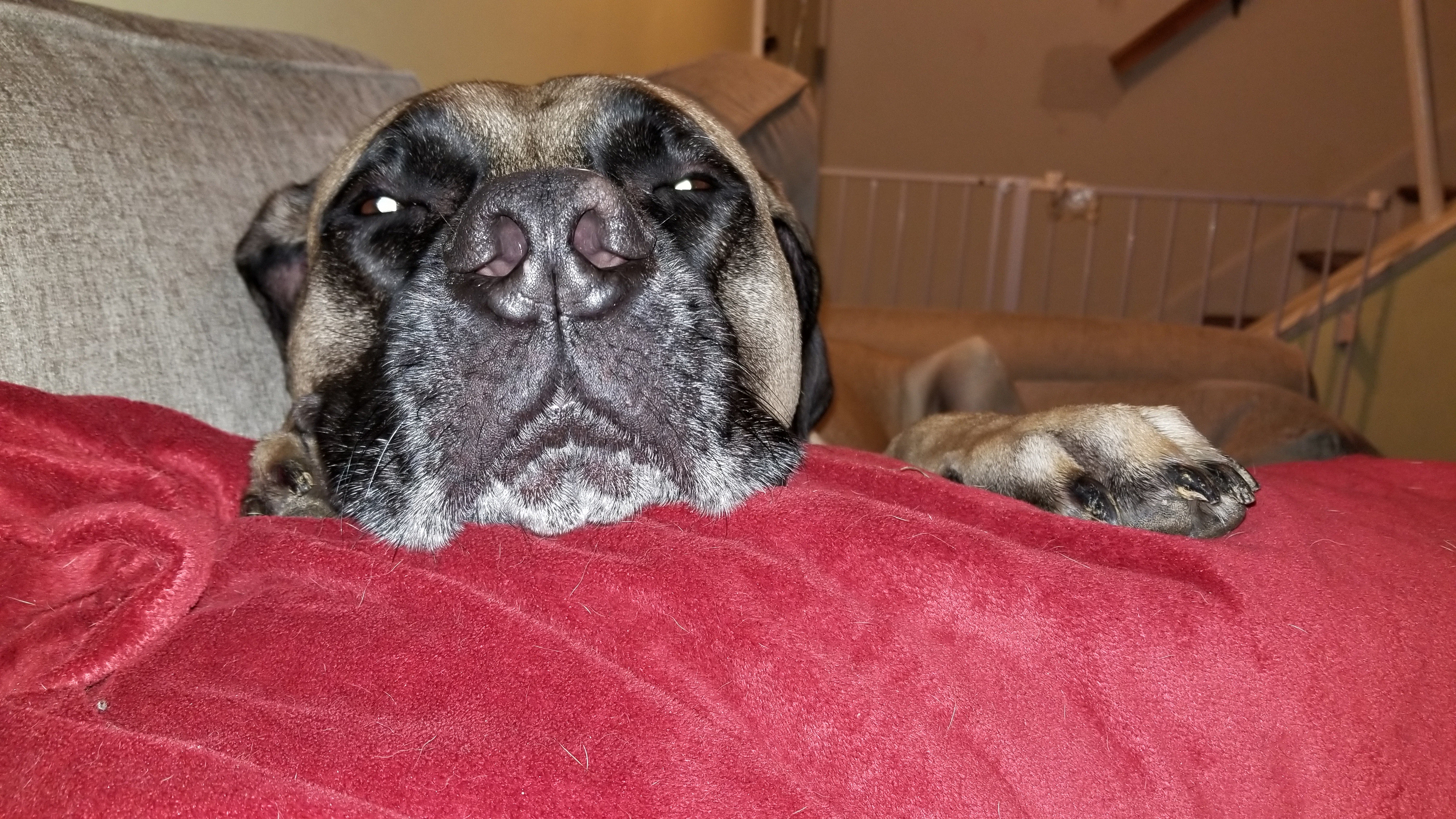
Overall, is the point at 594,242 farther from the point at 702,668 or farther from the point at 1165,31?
the point at 1165,31

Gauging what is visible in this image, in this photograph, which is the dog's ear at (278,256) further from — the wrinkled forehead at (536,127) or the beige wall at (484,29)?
the beige wall at (484,29)

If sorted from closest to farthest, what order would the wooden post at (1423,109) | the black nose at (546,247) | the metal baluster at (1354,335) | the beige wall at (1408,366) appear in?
the black nose at (546,247) → the beige wall at (1408,366) → the wooden post at (1423,109) → the metal baluster at (1354,335)

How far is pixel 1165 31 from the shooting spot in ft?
26.3

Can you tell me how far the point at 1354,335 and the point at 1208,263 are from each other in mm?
1335

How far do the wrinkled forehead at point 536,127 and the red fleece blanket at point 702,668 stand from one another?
82cm

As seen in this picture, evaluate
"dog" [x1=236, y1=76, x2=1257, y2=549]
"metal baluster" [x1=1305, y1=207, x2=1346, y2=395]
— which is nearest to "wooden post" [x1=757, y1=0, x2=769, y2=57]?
"metal baluster" [x1=1305, y1=207, x2=1346, y2=395]

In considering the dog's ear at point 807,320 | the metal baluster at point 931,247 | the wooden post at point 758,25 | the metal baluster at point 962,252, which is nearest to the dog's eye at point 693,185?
the dog's ear at point 807,320

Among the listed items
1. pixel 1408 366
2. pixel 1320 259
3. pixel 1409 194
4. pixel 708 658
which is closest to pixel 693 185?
pixel 708 658

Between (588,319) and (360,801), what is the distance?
2.13ft

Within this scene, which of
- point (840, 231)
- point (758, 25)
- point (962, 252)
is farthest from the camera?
point (758, 25)

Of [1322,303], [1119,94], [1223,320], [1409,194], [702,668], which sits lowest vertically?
[1223,320]

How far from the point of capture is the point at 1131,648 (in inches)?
33.9

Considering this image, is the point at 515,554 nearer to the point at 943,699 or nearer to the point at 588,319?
the point at 588,319

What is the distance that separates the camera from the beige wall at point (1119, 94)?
7.84m
